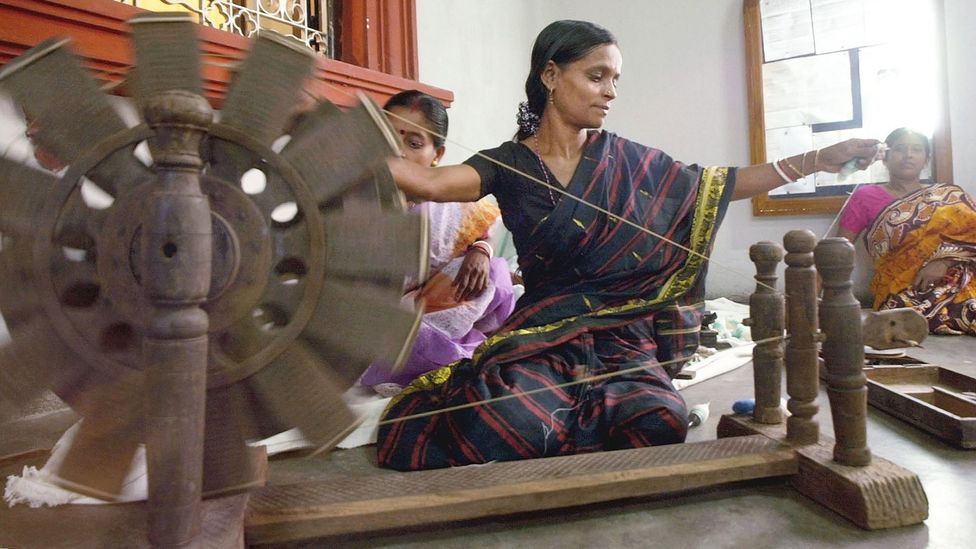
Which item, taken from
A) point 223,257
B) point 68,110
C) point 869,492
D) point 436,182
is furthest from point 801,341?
point 68,110

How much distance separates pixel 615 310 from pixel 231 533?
115 cm

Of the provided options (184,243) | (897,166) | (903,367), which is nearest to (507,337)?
(184,243)

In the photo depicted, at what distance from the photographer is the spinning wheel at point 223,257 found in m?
1.08

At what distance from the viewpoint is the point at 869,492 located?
4.36 ft

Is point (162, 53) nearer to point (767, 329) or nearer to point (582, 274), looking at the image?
point (582, 274)

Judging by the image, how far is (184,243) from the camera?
0.92 meters

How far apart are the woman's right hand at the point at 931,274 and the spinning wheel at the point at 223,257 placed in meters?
3.87

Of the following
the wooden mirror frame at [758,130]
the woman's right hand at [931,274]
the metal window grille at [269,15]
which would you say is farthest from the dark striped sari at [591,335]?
the wooden mirror frame at [758,130]

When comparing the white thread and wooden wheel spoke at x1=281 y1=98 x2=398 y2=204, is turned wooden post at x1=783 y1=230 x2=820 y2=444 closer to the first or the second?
the white thread

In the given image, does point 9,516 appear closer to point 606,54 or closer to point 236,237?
point 236,237

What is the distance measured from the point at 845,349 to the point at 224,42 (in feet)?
7.02

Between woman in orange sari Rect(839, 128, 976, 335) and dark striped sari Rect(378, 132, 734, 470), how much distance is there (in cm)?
262

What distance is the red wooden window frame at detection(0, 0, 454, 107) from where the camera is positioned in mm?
1831

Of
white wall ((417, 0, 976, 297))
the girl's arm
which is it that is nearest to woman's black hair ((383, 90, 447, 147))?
the girl's arm
